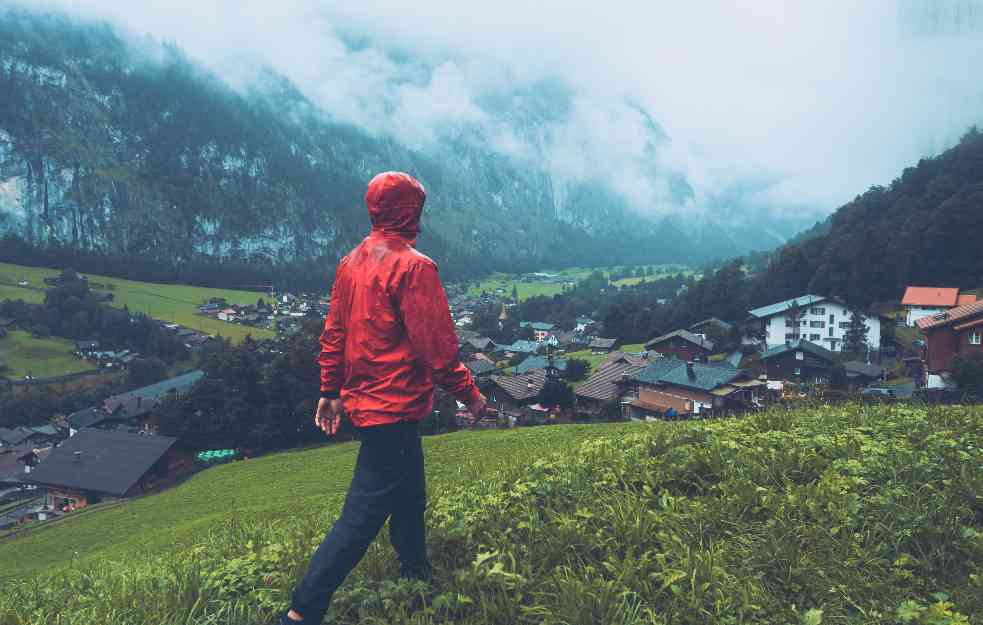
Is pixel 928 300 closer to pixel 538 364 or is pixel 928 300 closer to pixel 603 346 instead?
pixel 603 346

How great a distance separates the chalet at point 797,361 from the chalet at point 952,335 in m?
13.9

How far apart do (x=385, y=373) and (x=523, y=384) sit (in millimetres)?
51171

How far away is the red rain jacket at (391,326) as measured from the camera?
3.21m

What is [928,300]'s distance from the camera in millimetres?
56219

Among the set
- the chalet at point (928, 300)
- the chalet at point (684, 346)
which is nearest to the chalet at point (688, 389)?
the chalet at point (684, 346)

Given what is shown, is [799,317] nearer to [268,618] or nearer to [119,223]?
[268,618]

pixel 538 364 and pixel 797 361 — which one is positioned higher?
pixel 797 361

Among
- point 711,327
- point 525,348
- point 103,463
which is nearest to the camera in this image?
point 103,463

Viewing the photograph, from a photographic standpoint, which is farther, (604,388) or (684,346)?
(684,346)

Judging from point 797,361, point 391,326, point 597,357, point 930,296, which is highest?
point 930,296

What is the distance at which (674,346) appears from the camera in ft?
214

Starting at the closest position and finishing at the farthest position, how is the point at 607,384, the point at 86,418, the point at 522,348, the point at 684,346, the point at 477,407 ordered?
the point at 477,407
the point at 607,384
the point at 86,418
the point at 684,346
the point at 522,348

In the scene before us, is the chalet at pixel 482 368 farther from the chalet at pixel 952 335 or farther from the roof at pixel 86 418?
the chalet at pixel 952 335

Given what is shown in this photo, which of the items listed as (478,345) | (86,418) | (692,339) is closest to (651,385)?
(692,339)
